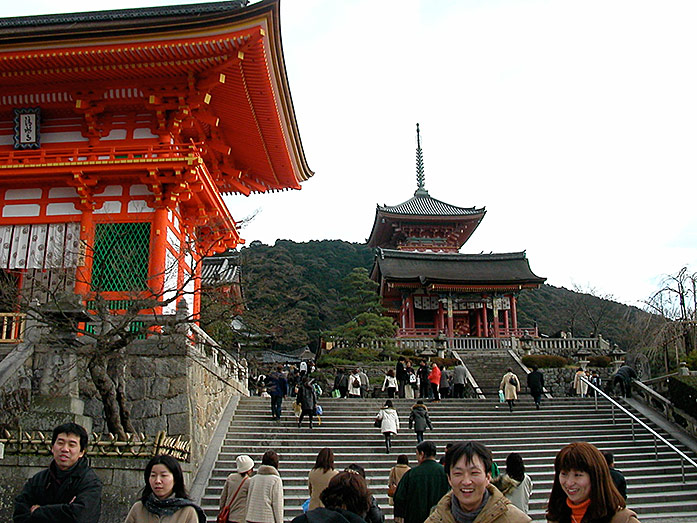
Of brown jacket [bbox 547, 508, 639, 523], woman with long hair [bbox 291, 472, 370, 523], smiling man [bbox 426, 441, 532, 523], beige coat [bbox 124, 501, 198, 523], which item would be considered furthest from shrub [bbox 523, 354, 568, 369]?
brown jacket [bbox 547, 508, 639, 523]

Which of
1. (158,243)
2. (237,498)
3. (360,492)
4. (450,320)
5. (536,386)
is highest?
(450,320)

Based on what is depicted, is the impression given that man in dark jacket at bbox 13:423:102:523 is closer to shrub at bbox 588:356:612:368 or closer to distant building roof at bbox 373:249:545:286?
shrub at bbox 588:356:612:368

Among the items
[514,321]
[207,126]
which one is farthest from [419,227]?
[207,126]

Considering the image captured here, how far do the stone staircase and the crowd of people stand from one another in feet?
15.1

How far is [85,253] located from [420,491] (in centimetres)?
1134

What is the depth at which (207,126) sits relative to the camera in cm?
1839

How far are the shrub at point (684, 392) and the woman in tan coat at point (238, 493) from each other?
12.4m

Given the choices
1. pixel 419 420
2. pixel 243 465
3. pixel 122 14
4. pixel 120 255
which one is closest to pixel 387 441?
pixel 419 420

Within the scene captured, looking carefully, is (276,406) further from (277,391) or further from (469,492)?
(469,492)

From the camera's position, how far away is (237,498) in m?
6.73

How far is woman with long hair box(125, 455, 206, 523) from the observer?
405cm

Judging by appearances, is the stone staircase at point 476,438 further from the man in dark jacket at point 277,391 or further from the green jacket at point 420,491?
the green jacket at point 420,491

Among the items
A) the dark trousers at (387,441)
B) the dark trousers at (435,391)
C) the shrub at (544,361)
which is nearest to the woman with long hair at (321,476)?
the dark trousers at (387,441)

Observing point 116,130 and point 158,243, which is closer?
point 158,243
